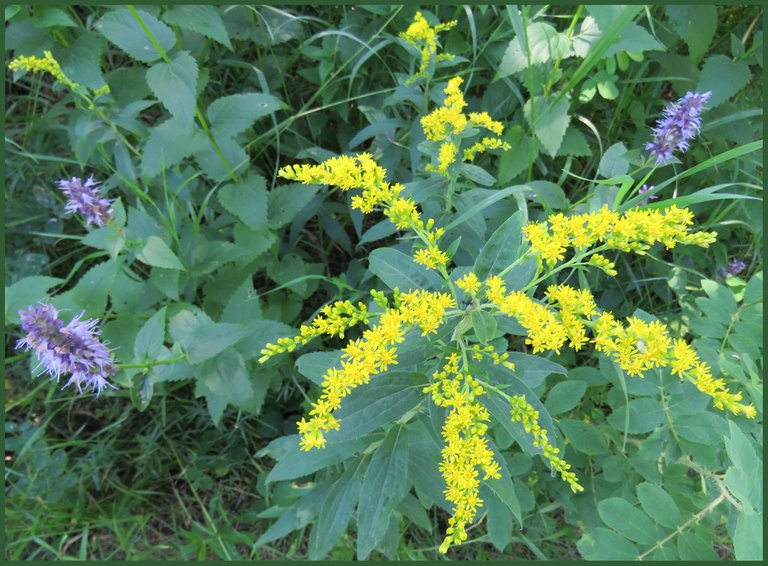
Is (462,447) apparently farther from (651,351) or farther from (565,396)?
(565,396)

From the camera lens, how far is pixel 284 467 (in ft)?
6.09

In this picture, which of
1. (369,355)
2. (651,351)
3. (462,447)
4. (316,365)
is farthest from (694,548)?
(316,365)

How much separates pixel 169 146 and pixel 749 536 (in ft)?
7.93

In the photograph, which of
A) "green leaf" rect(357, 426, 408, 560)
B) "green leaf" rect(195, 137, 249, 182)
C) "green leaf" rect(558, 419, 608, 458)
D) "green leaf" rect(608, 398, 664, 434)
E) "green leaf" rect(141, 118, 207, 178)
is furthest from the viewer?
"green leaf" rect(195, 137, 249, 182)

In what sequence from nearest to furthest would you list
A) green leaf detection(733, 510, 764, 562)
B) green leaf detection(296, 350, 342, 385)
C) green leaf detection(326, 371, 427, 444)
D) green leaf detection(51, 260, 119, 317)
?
green leaf detection(733, 510, 764, 562), green leaf detection(326, 371, 427, 444), green leaf detection(296, 350, 342, 385), green leaf detection(51, 260, 119, 317)

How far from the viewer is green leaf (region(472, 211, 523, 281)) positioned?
5.20ft

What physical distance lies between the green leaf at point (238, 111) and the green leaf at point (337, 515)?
1.52m

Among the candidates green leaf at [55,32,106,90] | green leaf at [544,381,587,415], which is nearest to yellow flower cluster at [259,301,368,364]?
green leaf at [544,381,587,415]

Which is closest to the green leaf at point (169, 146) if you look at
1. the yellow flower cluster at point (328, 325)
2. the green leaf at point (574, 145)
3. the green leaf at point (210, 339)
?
the green leaf at point (210, 339)

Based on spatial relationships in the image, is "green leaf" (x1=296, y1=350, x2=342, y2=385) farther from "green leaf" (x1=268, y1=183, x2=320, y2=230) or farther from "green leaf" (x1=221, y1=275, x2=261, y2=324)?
"green leaf" (x1=268, y1=183, x2=320, y2=230)

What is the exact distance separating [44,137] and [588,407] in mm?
3477

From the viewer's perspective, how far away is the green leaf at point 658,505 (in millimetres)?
1628

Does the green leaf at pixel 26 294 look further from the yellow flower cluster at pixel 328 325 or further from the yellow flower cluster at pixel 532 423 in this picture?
the yellow flower cluster at pixel 532 423

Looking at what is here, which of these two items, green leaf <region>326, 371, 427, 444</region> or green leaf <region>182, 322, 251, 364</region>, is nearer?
green leaf <region>326, 371, 427, 444</region>
